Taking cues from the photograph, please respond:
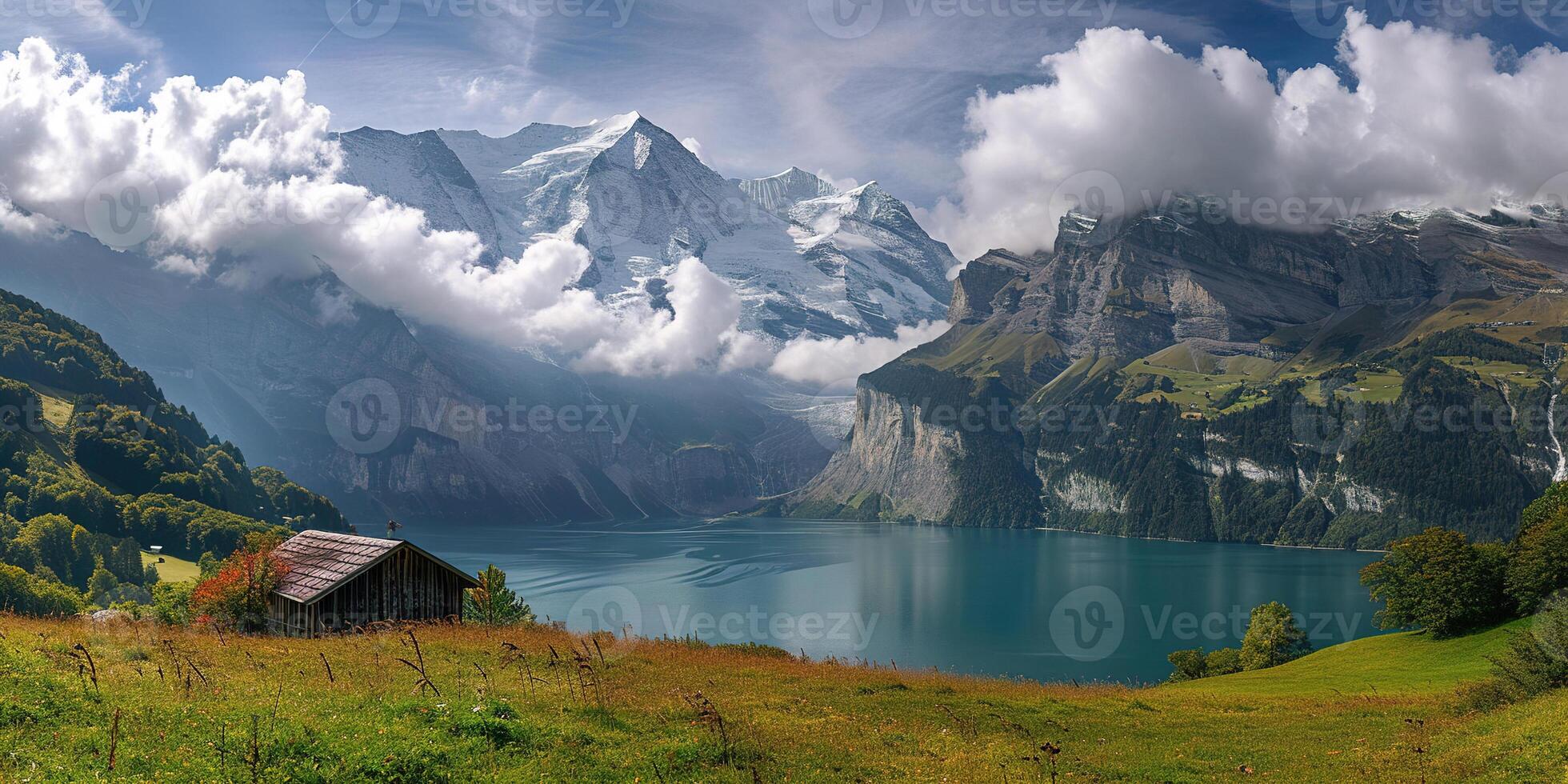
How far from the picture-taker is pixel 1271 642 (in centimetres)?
7262

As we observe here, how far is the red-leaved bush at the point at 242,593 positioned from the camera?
33219 millimetres

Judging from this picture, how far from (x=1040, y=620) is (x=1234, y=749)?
115 m

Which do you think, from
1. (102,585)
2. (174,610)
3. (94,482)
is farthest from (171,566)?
(174,610)

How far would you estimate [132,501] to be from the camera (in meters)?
130

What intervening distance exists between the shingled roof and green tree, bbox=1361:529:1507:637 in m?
54.6

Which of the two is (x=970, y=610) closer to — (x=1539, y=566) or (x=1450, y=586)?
(x=1450, y=586)

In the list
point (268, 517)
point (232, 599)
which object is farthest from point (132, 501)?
point (232, 599)

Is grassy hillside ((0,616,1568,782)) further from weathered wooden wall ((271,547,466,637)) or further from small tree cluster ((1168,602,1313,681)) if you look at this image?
small tree cluster ((1168,602,1313,681))

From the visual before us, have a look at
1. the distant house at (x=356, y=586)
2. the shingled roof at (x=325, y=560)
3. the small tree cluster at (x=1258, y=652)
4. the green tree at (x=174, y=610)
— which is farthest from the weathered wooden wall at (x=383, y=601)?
the small tree cluster at (x=1258, y=652)

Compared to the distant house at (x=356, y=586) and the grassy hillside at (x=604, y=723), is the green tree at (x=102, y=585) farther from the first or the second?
the grassy hillside at (x=604, y=723)

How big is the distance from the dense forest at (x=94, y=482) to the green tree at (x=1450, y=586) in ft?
313

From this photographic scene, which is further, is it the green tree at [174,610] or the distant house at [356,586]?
the distant house at [356,586]

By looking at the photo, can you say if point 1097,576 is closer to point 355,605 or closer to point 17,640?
point 355,605

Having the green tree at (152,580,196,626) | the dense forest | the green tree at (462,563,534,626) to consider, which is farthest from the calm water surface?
the green tree at (152,580,196,626)
